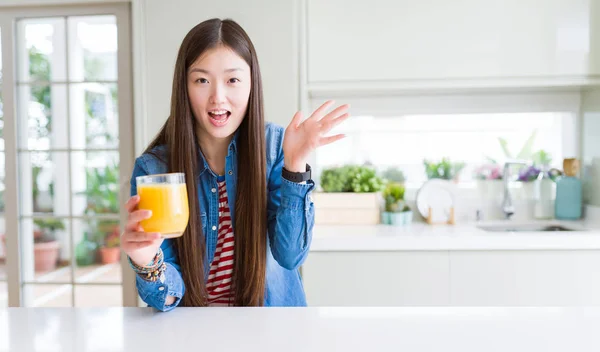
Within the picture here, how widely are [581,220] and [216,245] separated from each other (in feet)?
7.46

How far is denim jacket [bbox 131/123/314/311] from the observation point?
1225 mm

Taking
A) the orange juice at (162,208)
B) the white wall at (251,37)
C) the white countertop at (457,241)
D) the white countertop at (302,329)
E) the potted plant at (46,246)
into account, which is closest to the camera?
the white countertop at (302,329)

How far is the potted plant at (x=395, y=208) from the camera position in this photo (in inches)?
103

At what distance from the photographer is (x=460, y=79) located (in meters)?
2.44

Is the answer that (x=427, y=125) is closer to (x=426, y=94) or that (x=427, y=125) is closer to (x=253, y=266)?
(x=426, y=94)

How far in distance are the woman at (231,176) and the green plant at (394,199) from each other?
1405mm

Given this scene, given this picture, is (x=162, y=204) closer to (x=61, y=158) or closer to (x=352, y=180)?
(x=352, y=180)

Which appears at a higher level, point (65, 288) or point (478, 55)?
point (478, 55)

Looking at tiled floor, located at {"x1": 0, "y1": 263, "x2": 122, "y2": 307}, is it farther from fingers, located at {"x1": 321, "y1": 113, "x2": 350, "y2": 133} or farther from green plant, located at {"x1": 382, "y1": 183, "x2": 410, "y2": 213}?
fingers, located at {"x1": 321, "y1": 113, "x2": 350, "y2": 133}

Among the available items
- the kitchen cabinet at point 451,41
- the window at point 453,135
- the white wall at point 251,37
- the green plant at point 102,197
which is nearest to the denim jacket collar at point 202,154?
the white wall at point 251,37

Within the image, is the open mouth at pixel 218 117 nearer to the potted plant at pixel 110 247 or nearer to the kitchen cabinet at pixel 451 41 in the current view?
the kitchen cabinet at pixel 451 41

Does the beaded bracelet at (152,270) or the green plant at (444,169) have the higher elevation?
the green plant at (444,169)

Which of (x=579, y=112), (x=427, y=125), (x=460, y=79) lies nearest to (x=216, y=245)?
(x=460, y=79)

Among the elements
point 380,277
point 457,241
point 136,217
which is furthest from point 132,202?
point 457,241
